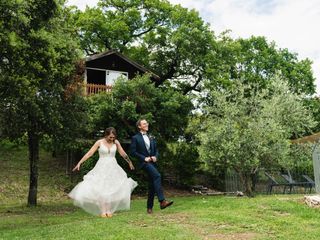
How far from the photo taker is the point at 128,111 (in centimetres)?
2236

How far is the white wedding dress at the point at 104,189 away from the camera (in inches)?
403

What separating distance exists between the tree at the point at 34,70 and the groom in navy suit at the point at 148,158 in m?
3.10

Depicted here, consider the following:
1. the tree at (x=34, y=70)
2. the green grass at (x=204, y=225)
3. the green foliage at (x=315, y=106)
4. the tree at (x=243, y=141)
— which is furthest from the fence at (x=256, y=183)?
the green foliage at (x=315, y=106)

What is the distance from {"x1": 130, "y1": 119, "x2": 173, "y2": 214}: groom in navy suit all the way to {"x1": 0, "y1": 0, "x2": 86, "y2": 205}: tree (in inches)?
122

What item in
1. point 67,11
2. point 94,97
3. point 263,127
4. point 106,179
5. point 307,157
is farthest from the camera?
point 94,97

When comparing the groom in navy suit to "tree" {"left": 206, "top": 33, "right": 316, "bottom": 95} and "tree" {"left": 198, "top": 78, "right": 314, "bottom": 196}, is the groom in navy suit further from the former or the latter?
"tree" {"left": 206, "top": 33, "right": 316, "bottom": 95}

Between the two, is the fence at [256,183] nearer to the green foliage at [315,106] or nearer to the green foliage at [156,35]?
the green foliage at [156,35]

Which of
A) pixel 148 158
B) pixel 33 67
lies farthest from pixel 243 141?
pixel 33 67

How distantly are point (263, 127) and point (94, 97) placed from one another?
9924mm

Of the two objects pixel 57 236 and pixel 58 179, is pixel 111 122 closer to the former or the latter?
pixel 58 179

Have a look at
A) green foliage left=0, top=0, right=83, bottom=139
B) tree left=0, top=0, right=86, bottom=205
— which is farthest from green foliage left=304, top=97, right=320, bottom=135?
green foliage left=0, top=0, right=83, bottom=139

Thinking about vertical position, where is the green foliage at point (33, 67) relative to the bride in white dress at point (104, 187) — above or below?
above

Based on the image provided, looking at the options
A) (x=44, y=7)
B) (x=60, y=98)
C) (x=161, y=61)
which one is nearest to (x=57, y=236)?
(x=44, y=7)

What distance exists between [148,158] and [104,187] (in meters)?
1.30
